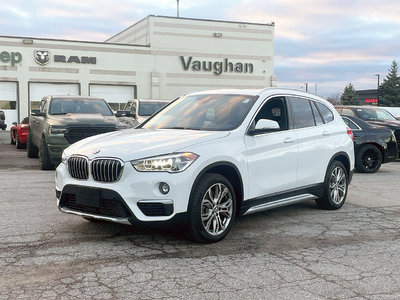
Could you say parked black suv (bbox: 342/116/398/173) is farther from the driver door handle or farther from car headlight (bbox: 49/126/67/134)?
car headlight (bbox: 49/126/67/134)

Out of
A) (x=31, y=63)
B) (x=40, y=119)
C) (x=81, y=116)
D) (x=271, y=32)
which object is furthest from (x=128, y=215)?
(x=271, y=32)

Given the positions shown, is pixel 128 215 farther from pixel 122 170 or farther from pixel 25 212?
pixel 25 212

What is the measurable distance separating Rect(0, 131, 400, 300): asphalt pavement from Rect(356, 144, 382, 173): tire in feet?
17.6

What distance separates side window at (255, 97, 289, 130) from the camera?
6.30m

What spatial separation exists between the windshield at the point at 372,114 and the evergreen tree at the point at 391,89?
66427mm

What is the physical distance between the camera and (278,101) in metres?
6.55

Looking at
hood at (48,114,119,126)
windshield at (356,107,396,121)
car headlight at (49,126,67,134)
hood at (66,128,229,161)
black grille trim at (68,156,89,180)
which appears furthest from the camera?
windshield at (356,107,396,121)

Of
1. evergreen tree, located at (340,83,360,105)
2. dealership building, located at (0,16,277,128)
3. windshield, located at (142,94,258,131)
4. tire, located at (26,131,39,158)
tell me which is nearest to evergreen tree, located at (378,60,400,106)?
evergreen tree, located at (340,83,360,105)

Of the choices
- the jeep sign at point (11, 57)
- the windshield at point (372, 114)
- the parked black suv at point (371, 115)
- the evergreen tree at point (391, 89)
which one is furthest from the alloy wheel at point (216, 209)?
the evergreen tree at point (391, 89)

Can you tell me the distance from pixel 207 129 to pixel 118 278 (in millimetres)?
2229

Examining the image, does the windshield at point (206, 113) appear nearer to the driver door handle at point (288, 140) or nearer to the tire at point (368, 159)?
the driver door handle at point (288, 140)

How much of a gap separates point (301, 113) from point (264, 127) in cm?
115

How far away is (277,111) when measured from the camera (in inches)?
257

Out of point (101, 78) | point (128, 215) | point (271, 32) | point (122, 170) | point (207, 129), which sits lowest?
point (128, 215)
